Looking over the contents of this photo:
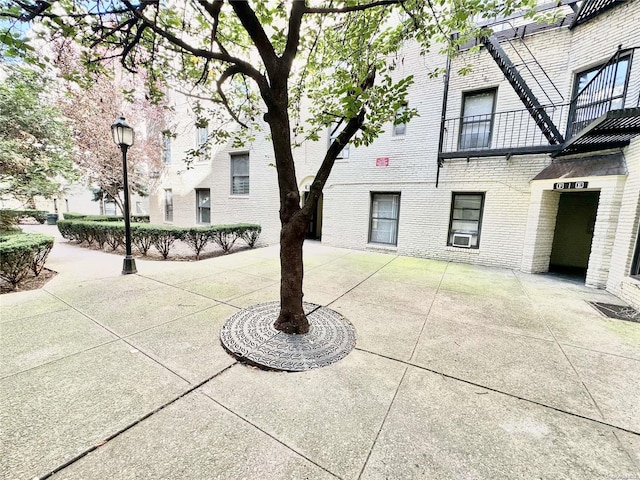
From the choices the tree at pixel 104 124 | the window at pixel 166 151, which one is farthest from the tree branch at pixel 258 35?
the window at pixel 166 151

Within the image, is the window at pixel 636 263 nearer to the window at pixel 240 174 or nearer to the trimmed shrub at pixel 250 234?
the trimmed shrub at pixel 250 234

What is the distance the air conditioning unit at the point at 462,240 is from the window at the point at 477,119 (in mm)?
2637

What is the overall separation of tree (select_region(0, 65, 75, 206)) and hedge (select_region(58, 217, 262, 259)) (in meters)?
1.83

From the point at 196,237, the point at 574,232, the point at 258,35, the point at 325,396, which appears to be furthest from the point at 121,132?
the point at 574,232

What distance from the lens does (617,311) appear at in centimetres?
453

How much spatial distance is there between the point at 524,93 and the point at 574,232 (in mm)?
4885

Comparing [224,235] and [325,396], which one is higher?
[224,235]

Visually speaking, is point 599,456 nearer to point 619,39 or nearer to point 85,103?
point 619,39

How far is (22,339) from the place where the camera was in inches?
120

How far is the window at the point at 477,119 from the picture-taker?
752 cm

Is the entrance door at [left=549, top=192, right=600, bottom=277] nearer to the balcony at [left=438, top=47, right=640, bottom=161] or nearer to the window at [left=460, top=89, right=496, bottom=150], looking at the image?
the balcony at [left=438, top=47, right=640, bottom=161]

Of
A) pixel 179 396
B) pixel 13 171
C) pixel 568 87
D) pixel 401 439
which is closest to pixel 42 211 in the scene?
pixel 13 171

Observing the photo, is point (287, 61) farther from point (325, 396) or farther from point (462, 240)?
point (462, 240)

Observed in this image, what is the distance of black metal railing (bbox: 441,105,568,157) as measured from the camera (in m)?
6.79
